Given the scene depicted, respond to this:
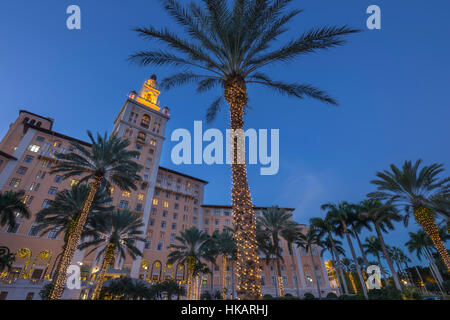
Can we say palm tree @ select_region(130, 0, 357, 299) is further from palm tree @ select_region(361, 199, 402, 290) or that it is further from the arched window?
the arched window

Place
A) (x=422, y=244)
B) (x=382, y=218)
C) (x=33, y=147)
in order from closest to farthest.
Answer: (x=382, y=218) < (x=422, y=244) < (x=33, y=147)

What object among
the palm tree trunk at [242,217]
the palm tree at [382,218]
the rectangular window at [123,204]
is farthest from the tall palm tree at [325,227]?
the rectangular window at [123,204]

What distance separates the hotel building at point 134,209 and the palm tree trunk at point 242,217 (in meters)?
27.3

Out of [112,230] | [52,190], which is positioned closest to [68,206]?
[112,230]

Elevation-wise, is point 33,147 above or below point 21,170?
above

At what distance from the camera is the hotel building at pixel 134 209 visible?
123ft

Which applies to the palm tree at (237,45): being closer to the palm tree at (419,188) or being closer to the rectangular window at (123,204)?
the palm tree at (419,188)

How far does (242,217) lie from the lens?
9188 millimetres

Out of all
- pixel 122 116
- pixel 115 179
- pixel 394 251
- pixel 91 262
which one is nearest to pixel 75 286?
pixel 91 262

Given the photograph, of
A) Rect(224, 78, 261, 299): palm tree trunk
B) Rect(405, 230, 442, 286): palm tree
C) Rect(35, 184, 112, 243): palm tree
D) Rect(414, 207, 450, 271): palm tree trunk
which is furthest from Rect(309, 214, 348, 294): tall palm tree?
Rect(35, 184, 112, 243): palm tree

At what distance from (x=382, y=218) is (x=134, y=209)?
4784 centimetres

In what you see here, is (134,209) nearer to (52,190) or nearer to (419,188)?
(52,190)
